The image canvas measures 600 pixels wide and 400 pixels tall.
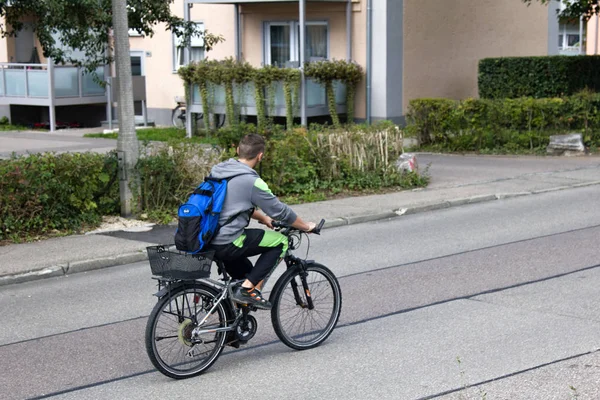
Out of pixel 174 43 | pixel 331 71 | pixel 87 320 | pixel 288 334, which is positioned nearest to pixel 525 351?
pixel 288 334

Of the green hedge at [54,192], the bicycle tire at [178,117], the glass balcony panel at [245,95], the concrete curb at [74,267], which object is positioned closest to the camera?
the concrete curb at [74,267]

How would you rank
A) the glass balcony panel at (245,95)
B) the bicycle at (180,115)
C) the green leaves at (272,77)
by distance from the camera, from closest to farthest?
the green leaves at (272,77), the glass balcony panel at (245,95), the bicycle at (180,115)

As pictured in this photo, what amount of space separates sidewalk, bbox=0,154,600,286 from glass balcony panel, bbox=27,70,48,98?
1373 cm

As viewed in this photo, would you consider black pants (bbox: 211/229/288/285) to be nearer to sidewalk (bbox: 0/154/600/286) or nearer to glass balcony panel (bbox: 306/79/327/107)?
sidewalk (bbox: 0/154/600/286)

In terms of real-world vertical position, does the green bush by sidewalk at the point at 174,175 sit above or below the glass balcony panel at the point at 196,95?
below

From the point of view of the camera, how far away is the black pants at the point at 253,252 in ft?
20.7

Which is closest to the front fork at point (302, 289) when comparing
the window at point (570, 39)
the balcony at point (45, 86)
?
the balcony at point (45, 86)

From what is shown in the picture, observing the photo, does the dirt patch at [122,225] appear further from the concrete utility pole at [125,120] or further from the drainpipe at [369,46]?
the drainpipe at [369,46]

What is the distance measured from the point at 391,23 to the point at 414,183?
9760 mm

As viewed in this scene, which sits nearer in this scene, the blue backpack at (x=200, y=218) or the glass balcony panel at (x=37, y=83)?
the blue backpack at (x=200, y=218)

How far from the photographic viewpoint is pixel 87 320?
7.94 meters

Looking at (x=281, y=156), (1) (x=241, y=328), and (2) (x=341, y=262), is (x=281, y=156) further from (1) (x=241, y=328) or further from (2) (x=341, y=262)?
(1) (x=241, y=328)

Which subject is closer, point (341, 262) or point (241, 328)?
point (241, 328)

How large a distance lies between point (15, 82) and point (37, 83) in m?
1.08
